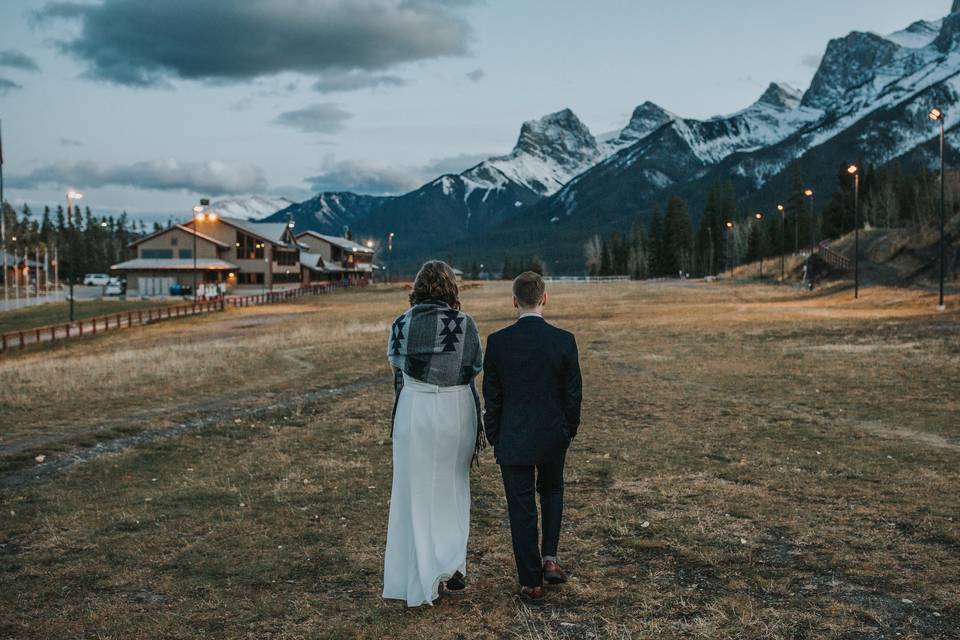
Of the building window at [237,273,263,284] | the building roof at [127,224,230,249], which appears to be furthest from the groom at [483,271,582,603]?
the building window at [237,273,263,284]

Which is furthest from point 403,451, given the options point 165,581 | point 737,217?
point 737,217

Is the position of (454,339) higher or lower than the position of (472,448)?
higher

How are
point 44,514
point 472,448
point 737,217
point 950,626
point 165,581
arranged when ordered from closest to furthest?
point 950,626
point 472,448
point 165,581
point 44,514
point 737,217

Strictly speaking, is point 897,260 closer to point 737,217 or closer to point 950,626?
point 950,626

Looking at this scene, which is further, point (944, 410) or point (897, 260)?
point (897, 260)

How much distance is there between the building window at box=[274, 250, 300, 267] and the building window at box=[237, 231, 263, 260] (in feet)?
7.54

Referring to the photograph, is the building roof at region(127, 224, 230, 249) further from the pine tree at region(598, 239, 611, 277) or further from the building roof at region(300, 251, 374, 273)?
the pine tree at region(598, 239, 611, 277)

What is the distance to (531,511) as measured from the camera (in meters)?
5.51

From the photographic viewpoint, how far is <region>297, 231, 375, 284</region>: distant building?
112812 mm

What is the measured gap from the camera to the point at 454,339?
212 inches

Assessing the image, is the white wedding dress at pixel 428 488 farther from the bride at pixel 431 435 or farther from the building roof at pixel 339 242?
the building roof at pixel 339 242

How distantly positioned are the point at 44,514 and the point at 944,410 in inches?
574

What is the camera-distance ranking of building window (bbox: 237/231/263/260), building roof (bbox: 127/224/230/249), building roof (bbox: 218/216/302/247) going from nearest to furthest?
building roof (bbox: 127/224/230/249) → building roof (bbox: 218/216/302/247) → building window (bbox: 237/231/263/260)

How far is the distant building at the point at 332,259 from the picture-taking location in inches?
4441
